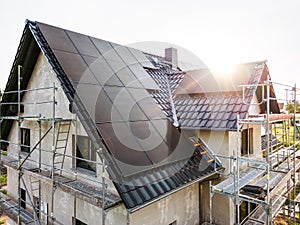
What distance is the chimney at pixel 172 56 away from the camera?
488 inches

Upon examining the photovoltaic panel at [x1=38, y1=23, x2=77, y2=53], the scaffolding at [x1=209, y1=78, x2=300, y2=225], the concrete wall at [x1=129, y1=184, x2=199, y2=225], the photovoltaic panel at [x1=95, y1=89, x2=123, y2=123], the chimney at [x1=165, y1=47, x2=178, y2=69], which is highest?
the chimney at [x1=165, y1=47, x2=178, y2=69]

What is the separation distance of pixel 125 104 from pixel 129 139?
1366 millimetres

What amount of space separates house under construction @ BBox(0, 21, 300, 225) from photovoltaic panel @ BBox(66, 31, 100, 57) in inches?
2.2

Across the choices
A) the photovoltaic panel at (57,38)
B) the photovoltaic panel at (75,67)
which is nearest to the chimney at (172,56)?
the photovoltaic panel at (57,38)

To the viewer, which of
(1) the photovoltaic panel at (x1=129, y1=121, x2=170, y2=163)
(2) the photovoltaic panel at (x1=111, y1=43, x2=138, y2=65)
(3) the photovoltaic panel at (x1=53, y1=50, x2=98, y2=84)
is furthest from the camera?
(2) the photovoltaic panel at (x1=111, y1=43, x2=138, y2=65)

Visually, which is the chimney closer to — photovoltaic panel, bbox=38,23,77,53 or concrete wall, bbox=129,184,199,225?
photovoltaic panel, bbox=38,23,77,53

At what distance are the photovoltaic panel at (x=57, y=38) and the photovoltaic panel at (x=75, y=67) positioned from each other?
27cm

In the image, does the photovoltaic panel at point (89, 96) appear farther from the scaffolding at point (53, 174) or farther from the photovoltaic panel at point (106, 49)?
the photovoltaic panel at point (106, 49)

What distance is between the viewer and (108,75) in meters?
7.16

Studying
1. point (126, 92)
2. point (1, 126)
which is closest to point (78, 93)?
point (126, 92)

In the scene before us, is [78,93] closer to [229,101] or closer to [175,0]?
[229,101]

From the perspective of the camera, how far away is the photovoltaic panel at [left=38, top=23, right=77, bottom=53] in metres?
6.71

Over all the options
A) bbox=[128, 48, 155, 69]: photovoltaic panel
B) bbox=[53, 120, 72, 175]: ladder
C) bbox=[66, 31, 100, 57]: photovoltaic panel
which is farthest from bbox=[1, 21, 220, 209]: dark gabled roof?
bbox=[128, 48, 155, 69]: photovoltaic panel

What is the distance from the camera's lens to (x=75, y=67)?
21.1 feet
